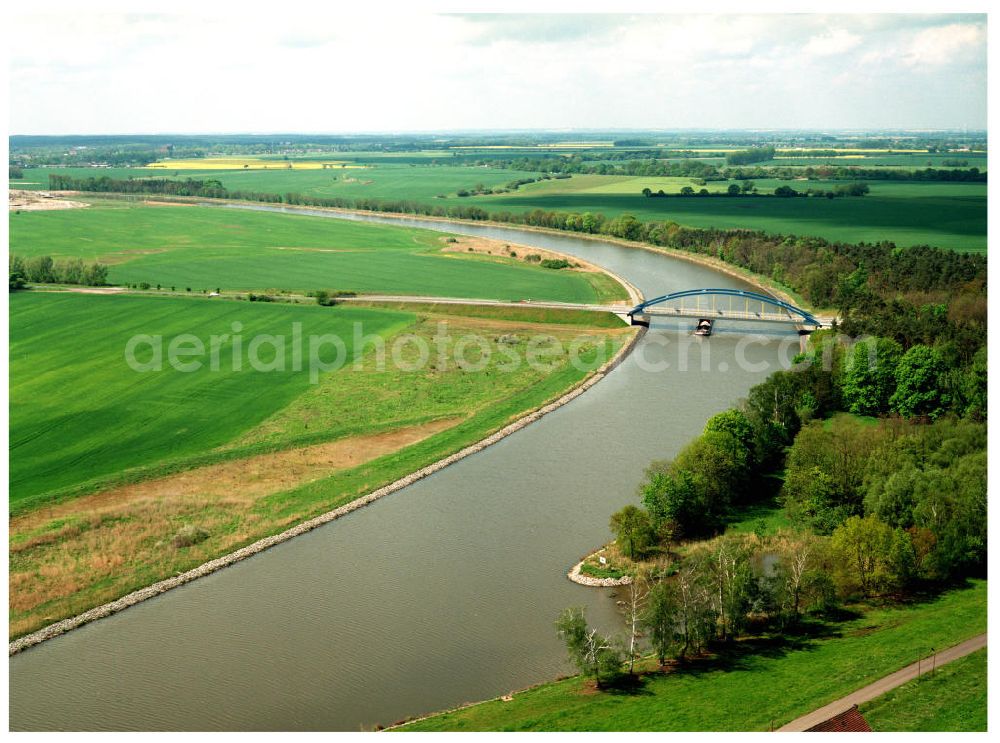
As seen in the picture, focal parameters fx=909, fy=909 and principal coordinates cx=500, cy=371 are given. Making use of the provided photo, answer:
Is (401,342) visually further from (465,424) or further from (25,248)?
(25,248)

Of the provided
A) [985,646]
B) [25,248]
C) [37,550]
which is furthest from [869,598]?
[25,248]

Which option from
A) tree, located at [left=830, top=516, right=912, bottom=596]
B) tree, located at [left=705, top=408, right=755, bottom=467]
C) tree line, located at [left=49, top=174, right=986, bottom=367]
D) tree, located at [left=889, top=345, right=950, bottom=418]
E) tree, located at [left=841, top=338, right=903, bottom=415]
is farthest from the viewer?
tree line, located at [left=49, top=174, right=986, bottom=367]

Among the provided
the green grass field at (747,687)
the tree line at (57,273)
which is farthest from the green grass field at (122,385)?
the green grass field at (747,687)

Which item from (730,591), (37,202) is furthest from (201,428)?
(37,202)

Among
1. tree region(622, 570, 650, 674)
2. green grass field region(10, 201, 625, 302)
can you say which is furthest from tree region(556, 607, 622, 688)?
green grass field region(10, 201, 625, 302)

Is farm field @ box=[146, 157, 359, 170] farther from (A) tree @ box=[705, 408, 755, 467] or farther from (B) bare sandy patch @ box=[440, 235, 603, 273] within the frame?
(A) tree @ box=[705, 408, 755, 467]

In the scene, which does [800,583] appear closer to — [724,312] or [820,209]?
[724,312]
